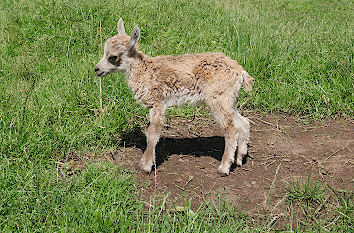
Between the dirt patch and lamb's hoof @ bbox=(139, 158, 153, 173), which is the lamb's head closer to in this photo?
the dirt patch

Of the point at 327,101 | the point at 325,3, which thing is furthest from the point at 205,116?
the point at 325,3

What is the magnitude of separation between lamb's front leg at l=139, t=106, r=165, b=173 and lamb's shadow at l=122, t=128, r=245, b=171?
424 millimetres

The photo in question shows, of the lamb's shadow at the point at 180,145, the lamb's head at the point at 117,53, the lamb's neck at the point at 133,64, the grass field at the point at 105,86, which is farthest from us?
the lamb's shadow at the point at 180,145

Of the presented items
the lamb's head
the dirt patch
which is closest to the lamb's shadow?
the dirt patch

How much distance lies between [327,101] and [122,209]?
4394 mm

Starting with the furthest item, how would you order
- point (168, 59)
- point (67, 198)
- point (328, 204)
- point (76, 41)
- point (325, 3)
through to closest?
point (325, 3)
point (76, 41)
point (168, 59)
point (328, 204)
point (67, 198)

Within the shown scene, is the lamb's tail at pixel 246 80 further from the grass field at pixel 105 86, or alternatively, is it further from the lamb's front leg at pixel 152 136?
the grass field at pixel 105 86

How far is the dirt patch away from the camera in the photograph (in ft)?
16.5

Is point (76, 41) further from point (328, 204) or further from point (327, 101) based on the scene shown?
point (328, 204)

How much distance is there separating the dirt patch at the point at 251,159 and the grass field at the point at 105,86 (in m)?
0.28

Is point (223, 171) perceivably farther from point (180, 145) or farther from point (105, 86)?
point (105, 86)

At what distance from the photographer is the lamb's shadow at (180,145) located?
5.96 meters

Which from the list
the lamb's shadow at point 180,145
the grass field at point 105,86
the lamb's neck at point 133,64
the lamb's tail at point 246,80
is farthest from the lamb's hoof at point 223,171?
the lamb's neck at point 133,64

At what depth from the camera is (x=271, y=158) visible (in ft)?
19.3
